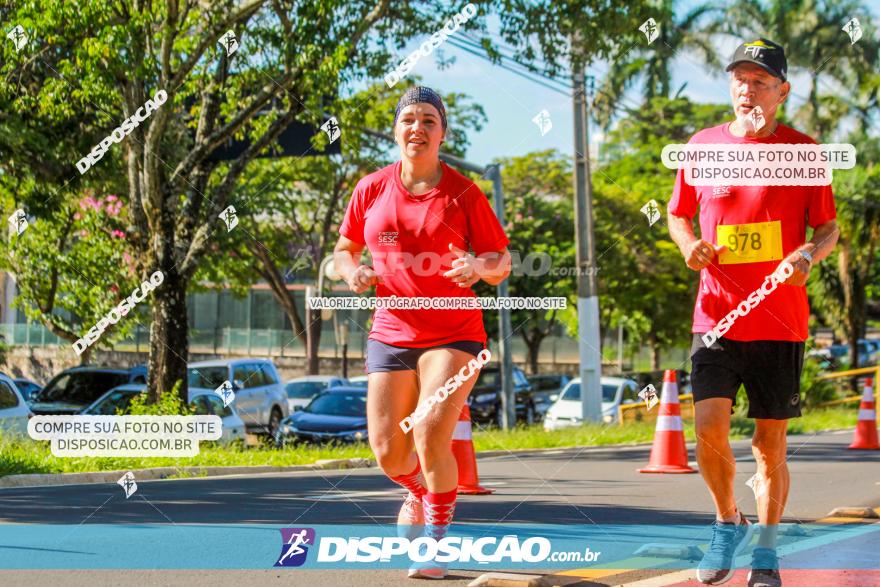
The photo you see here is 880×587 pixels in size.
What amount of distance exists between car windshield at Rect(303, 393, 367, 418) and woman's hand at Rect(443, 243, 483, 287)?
1550 cm

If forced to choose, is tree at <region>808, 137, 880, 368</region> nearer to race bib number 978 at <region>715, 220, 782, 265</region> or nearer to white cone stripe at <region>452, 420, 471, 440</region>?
white cone stripe at <region>452, 420, 471, 440</region>

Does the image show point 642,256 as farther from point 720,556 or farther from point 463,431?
point 720,556

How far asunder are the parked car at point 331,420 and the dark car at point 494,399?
314 inches

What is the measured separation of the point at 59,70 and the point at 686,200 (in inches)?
500

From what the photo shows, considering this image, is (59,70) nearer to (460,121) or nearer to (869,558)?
(869,558)

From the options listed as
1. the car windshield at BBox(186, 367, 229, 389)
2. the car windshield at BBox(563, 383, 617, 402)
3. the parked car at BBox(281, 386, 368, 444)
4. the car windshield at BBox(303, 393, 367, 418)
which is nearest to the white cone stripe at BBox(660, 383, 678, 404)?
the parked car at BBox(281, 386, 368, 444)

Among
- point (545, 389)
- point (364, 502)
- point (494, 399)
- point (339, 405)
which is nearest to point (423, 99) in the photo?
point (364, 502)

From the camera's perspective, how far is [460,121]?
119 feet

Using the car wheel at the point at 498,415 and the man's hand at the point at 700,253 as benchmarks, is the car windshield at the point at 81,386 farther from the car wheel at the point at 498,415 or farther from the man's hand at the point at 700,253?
the man's hand at the point at 700,253

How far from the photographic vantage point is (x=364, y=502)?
924 cm

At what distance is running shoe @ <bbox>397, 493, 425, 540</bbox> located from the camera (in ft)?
18.3

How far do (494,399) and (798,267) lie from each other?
82.3 ft

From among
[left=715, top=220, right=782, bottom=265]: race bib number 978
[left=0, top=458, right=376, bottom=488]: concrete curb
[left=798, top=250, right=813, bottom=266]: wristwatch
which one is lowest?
[left=0, top=458, right=376, bottom=488]: concrete curb

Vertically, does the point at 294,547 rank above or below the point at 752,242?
below
